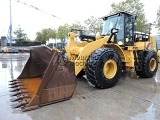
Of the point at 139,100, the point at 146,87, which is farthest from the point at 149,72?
the point at 139,100

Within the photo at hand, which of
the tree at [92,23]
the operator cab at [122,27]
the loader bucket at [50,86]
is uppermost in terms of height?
the tree at [92,23]

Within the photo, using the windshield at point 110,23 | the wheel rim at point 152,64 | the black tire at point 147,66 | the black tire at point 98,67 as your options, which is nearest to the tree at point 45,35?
the windshield at point 110,23

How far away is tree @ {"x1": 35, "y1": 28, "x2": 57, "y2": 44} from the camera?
44.2 meters

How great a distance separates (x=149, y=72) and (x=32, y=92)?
415 centimetres

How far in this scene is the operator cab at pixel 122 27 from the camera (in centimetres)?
538

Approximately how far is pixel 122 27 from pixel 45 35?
42.2 m

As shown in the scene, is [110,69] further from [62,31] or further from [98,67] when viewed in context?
[62,31]

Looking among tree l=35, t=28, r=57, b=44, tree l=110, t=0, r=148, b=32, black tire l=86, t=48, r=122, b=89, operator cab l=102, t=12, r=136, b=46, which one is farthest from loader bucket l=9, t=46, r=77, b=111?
tree l=35, t=28, r=57, b=44

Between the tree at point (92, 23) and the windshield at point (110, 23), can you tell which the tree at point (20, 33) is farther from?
the windshield at point (110, 23)

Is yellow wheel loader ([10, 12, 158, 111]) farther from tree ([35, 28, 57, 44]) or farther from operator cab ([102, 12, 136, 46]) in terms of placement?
tree ([35, 28, 57, 44])

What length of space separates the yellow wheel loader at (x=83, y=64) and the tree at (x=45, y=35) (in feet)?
127

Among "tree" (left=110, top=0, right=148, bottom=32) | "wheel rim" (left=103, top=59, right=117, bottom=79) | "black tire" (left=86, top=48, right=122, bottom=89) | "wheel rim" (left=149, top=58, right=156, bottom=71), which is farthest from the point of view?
"tree" (left=110, top=0, right=148, bottom=32)

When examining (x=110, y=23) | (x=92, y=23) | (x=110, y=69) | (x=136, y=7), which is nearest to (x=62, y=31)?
(x=92, y=23)

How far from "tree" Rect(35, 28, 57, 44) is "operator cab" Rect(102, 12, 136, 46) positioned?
38516mm
